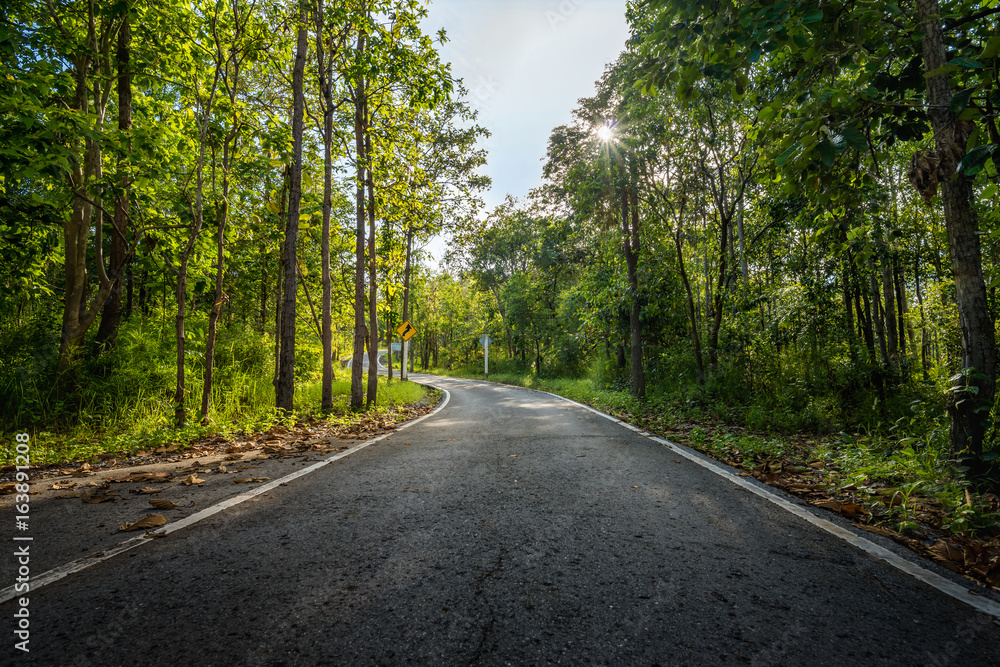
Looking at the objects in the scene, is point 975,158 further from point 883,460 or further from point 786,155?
point 883,460

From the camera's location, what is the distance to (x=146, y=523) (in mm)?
2713

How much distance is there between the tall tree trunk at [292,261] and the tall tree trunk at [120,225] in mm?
2561

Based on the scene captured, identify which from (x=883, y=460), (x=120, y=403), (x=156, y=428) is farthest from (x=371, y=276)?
(x=883, y=460)

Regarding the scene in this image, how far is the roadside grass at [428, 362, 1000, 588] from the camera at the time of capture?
2.62 meters

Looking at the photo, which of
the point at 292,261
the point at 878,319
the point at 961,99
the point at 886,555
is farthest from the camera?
the point at 292,261

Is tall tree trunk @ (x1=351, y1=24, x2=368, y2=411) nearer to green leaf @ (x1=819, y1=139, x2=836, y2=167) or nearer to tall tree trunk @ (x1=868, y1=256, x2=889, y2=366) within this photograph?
green leaf @ (x1=819, y1=139, x2=836, y2=167)

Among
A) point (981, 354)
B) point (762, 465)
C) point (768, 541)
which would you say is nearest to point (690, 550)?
point (768, 541)

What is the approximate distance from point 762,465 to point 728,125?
7.27 meters

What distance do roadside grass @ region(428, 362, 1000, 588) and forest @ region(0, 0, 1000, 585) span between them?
35 millimetres

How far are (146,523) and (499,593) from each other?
2.48 meters

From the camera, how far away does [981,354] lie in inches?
126

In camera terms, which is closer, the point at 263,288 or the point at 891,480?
the point at 891,480

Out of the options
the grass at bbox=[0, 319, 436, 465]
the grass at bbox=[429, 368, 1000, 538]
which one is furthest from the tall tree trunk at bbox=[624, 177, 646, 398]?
the grass at bbox=[0, 319, 436, 465]

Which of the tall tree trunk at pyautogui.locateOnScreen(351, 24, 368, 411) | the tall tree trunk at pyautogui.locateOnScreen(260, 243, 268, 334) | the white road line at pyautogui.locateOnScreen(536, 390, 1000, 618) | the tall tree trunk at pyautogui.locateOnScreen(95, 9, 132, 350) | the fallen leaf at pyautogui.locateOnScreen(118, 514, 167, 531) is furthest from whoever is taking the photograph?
the tall tree trunk at pyautogui.locateOnScreen(260, 243, 268, 334)
